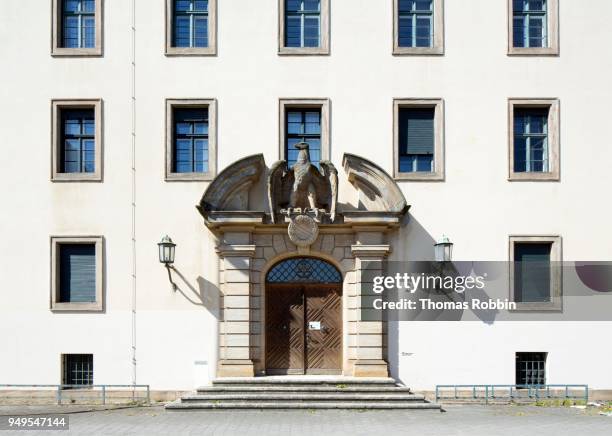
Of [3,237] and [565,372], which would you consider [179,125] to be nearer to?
[3,237]

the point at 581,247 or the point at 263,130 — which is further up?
→ the point at 263,130

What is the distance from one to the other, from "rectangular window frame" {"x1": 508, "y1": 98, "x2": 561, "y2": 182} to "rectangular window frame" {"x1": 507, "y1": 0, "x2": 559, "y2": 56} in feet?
3.38

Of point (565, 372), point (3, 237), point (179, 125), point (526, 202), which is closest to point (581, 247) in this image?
point (526, 202)

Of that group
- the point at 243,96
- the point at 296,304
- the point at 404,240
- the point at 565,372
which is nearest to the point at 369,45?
the point at 243,96

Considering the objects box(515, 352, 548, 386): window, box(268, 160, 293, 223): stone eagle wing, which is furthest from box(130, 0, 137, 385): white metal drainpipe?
box(515, 352, 548, 386): window

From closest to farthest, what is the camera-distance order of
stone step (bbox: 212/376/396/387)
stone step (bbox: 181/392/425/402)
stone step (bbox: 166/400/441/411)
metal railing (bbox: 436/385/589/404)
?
stone step (bbox: 166/400/441/411), stone step (bbox: 181/392/425/402), stone step (bbox: 212/376/396/387), metal railing (bbox: 436/385/589/404)

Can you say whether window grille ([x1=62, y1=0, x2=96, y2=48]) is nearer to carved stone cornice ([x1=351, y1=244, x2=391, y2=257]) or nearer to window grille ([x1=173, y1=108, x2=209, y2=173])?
window grille ([x1=173, y1=108, x2=209, y2=173])

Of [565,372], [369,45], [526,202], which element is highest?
[369,45]

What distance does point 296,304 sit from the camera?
1558cm

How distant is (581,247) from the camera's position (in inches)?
605

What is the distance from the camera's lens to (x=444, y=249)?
14945 mm

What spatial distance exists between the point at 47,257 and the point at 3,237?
1.05m

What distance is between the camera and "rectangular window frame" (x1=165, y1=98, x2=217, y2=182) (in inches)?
604

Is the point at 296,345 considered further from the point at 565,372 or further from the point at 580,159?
the point at 580,159
